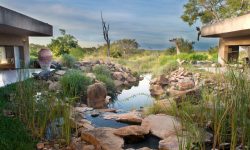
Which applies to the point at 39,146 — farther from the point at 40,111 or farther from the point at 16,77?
the point at 16,77

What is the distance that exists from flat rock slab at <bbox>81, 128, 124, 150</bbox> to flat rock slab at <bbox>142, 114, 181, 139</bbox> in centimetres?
50

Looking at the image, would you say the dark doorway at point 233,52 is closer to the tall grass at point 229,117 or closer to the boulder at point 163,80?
the boulder at point 163,80

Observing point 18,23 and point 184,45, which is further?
point 184,45


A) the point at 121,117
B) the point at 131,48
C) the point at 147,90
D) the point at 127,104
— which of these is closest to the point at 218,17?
the point at 131,48

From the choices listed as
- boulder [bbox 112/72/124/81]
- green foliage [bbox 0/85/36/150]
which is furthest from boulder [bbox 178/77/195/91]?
green foliage [bbox 0/85/36/150]

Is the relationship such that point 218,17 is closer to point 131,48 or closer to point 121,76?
point 131,48

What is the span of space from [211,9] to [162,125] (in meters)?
14.6

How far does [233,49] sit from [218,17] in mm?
8312

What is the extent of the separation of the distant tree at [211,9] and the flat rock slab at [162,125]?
44.9ft

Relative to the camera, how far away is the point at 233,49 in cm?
900

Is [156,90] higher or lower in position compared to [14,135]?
lower

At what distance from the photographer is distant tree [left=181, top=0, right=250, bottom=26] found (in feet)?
52.6

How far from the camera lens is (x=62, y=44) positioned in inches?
663

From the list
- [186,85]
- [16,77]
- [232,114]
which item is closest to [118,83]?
[186,85]
